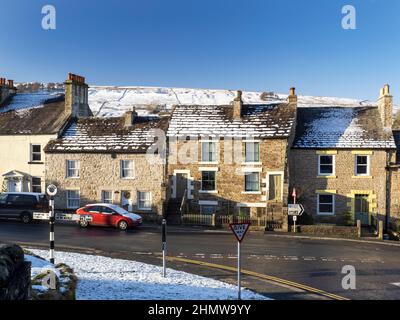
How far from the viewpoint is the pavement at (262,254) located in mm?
15086

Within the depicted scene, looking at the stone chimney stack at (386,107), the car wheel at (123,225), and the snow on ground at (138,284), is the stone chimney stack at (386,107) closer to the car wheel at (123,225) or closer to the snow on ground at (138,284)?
the car wheel at (123,225)

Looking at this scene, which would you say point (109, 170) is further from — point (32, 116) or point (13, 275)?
point (13, 275)

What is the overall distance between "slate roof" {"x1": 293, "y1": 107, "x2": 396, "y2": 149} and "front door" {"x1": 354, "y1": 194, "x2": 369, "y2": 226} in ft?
11.7

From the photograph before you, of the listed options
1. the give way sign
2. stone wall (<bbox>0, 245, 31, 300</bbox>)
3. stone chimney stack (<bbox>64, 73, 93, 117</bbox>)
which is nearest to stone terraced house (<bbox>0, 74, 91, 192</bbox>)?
stone chimney stack (<bbox>64, 73, 93, 117</bbox>)

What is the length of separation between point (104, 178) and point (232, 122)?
1014 cm

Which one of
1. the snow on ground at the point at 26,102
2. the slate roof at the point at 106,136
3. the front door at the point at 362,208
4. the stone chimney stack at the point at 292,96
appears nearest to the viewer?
the front door at the point at 362,208

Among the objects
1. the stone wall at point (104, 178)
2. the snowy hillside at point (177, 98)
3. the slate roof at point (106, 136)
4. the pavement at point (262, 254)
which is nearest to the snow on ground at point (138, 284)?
the pavement at point (262, 254)

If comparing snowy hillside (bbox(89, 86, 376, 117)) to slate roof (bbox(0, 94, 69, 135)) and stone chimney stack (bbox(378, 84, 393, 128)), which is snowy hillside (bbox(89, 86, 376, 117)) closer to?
slate roof (bbox(0, 94, 69, 135))

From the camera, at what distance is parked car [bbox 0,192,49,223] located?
96.5 feet

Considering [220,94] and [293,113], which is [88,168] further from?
[220,94]

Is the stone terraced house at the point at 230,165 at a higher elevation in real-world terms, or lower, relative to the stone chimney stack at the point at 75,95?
lower

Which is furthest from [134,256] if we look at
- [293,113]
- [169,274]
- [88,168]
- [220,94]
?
[220,94]

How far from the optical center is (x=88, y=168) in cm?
3334
